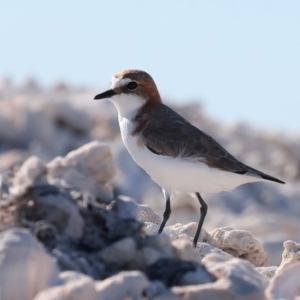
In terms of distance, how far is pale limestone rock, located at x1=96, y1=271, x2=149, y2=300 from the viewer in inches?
177

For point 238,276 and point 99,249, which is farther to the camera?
point 99,249

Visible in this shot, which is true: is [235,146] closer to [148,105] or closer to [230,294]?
[148,105]

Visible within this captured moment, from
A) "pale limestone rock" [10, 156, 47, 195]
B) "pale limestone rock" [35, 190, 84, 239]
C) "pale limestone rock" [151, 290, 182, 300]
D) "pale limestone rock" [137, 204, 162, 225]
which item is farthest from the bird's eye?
"pale limestone rock" [151, 290, 182, 300]

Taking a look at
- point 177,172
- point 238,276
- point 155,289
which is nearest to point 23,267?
point 155,289

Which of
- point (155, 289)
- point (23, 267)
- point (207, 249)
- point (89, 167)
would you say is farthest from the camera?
point (207, 249)

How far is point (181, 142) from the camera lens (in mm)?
7996

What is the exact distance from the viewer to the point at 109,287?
4.51 meters

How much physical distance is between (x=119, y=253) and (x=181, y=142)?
2964mm

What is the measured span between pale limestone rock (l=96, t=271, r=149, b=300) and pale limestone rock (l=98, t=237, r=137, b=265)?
56cm

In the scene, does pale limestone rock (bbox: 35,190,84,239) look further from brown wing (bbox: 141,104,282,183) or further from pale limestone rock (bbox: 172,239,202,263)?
brown wing (bbox: 141,104,282,183)

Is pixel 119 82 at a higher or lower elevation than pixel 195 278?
higher

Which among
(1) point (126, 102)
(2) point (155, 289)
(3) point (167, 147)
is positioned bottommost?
(3) point (167, 147)

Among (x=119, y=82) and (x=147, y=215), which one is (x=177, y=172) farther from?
(x=119, y=82)

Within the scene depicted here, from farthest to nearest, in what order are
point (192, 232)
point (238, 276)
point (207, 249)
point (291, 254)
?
point (192, 232), point (207, 249), point (291, 254), point (238, 276)
